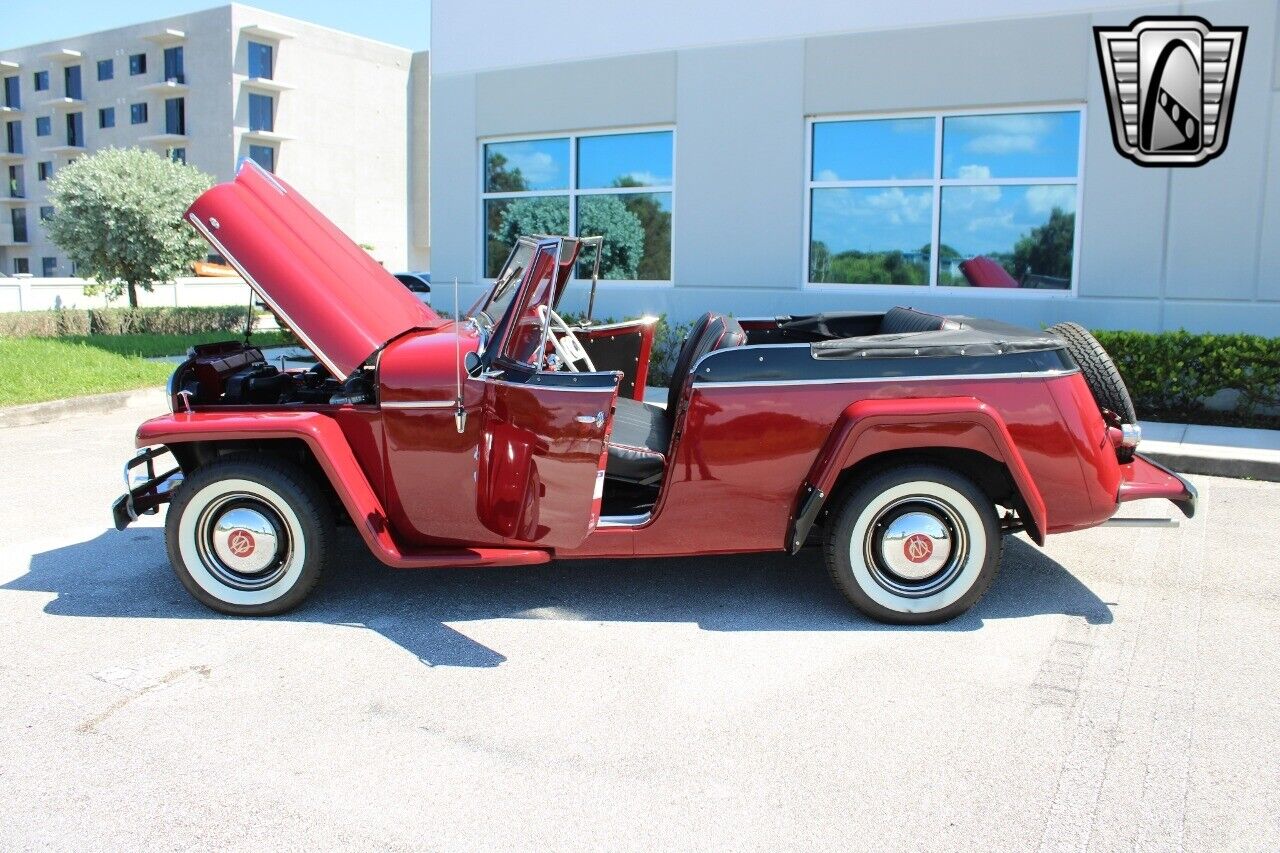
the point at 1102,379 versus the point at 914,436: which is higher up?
the point at 1102,379

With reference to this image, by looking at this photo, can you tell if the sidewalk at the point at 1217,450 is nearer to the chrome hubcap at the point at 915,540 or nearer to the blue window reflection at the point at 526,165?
the chrome hubcap at the point at 915,540

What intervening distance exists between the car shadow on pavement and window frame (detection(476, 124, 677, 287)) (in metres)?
7.57

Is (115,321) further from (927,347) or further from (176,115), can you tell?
(176,115)

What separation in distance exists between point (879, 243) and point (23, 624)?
9174mm

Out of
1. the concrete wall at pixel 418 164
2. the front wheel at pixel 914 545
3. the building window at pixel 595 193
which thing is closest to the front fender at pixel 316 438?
the front wheel at pixel 914 545

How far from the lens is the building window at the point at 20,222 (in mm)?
60281

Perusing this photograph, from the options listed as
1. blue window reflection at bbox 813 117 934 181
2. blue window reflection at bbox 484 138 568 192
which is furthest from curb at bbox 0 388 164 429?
blue window reflection at bbox 813 117 934 181

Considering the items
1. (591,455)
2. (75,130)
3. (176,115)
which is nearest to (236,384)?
(591,455)

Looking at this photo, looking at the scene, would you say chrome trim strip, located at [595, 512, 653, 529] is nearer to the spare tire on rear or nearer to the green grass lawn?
the spare tire on rear

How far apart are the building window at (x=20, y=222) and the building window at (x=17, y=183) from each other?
0.93 meters

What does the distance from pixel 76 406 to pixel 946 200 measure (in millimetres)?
9375

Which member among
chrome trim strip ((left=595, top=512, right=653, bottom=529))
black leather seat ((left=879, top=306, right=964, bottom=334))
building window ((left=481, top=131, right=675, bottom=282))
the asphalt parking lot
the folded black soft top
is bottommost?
the asphalt parking lot

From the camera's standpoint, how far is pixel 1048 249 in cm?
1060

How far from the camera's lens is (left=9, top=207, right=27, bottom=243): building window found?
6028 cm
